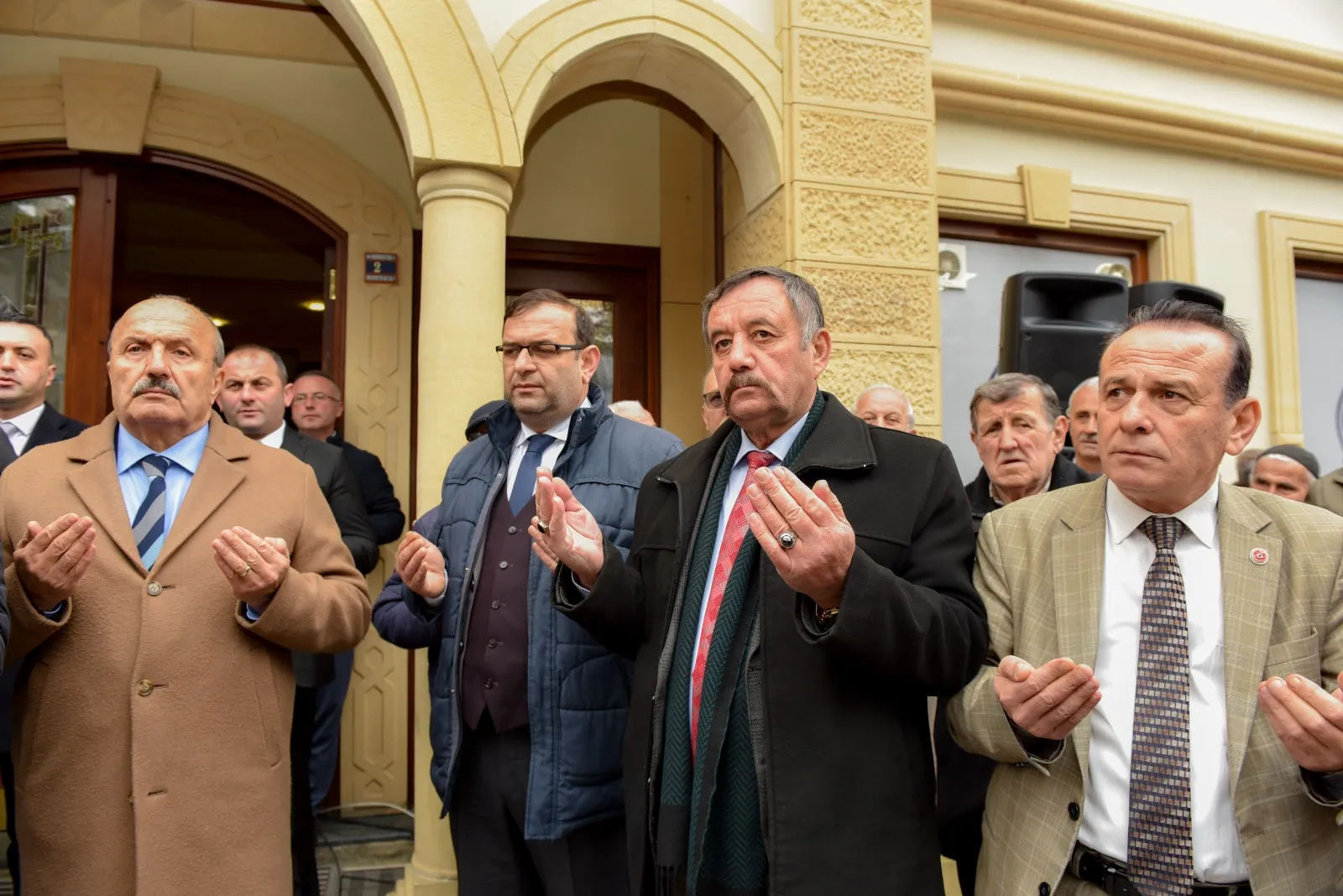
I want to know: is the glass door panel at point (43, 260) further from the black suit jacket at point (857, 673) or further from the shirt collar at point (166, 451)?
the black suit jacket at point (857, 673)

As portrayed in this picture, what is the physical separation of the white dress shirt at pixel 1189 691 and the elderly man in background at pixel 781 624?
229 mm

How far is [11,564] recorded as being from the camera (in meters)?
1.94

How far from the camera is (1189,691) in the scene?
1.57 m

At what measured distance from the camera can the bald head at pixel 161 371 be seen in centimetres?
220

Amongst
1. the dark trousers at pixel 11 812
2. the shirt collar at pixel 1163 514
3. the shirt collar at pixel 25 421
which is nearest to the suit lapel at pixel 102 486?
the dark trousers at pixel 11 812

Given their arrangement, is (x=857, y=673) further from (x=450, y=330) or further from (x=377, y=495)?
(x=377, y=495)

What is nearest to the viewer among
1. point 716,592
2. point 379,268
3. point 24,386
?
point 716,592

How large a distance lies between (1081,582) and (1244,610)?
242 mm

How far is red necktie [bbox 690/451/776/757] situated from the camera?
1.83 metres

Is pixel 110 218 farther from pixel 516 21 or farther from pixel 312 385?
pixel 516 21

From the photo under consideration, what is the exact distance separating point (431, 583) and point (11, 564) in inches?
33.8

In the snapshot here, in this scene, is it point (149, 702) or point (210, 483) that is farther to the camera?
point (210, 483)

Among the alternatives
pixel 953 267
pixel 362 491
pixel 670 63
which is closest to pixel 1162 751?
pixel 362 491

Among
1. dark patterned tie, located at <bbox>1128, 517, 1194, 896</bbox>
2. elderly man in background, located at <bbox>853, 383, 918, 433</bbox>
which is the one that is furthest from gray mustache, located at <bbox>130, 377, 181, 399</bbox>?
elderly man in background, located at <bbox>853, 383, 918, 433</bbox>
